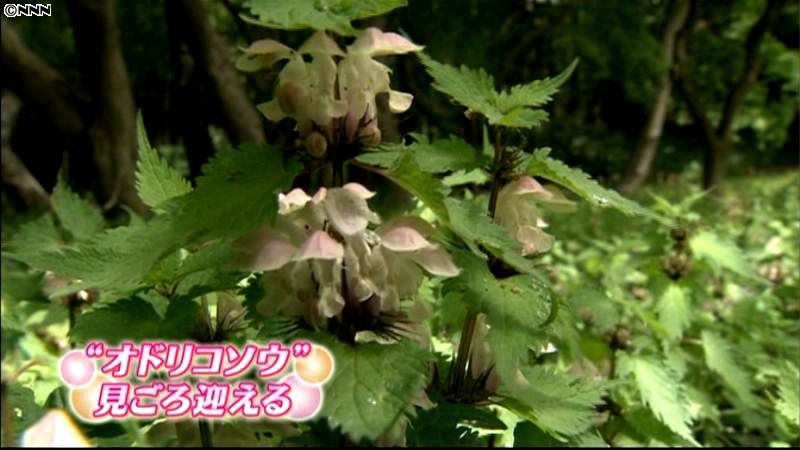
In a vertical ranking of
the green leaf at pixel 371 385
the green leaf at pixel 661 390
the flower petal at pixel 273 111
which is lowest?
the green leaf at pixel 661 390

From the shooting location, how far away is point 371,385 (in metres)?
0.46

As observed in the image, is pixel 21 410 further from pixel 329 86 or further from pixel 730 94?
pixel 730 94

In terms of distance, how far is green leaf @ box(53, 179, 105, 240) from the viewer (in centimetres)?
109

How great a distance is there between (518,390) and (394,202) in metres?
0.39

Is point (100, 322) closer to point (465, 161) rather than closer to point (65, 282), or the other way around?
point (465, 161)

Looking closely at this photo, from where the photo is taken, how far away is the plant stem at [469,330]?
0.63 m

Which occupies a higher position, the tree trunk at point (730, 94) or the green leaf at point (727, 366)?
the tree trunk at point (730, 94)

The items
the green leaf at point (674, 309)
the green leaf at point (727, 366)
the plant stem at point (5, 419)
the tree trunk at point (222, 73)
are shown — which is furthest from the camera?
the tree trunk at point (222, 73)

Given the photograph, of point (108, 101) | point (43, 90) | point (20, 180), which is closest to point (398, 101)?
point (108, 101)

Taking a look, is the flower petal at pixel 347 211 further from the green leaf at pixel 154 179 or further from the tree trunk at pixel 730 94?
the tree trunk at pixel 730 94

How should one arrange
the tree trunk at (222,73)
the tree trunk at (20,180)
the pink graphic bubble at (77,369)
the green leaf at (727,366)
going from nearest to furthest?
the pink graphic bubble at (77,369) < the green leaf at (727,366) < the tree trunk at (222,73) < the tree trunk at (20,180)

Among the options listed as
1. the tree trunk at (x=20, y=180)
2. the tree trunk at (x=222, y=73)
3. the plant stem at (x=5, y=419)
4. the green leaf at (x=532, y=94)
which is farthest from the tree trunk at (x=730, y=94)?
the plant stem at (x=5, y=419)

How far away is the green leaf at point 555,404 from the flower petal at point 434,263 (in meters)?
0.15

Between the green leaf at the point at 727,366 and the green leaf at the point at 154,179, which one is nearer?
the green leaf at the point at 154,179
